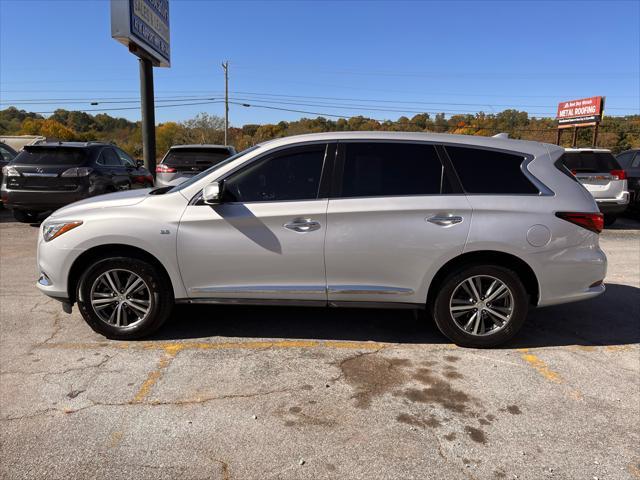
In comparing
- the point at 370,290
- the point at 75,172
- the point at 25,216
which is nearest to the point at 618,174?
the point at 370,290

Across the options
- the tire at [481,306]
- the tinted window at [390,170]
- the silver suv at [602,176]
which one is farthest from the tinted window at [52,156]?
the silver suv at [602,176]

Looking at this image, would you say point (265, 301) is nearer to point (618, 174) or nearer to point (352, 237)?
point (352, 237)

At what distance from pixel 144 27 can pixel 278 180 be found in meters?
11.3

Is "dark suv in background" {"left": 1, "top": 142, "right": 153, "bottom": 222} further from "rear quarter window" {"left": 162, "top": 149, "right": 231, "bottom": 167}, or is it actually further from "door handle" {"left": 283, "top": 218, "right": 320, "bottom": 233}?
"door handle" {"left": 283, "top": 218, "right": 320, "bottom": 233}

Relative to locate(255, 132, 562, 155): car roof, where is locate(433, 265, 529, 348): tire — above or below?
below

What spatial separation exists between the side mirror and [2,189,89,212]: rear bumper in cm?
591

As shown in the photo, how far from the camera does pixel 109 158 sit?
31.4ft

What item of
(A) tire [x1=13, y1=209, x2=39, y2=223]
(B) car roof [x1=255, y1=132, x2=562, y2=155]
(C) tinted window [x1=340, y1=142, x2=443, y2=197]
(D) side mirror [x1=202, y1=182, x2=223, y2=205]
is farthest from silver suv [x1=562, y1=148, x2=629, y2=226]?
(A) tire [x1=13, y1=209, x2=39, y2=223]

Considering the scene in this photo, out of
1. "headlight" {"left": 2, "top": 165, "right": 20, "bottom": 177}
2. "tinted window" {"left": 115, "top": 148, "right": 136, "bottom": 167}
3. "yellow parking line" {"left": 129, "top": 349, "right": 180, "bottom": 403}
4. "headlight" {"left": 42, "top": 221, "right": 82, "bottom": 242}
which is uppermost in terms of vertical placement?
"tinted window" {"left": 115, "top": 148, "right": 136, "bottom": 167}

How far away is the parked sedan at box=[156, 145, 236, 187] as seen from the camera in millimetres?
10070

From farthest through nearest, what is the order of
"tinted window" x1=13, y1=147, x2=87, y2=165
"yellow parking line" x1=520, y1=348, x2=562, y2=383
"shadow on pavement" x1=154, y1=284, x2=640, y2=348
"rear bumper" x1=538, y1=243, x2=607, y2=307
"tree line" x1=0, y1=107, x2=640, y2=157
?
"tree line" x1=0, y1=107, x2=640, y2=157, "tinted window" x1=13, y1=147, x2=87, y2=165, "shadow on pavement" x1=154, y1=284, x2=640, y2=348, "rear bumper" x1=538, y1=243, x2=607, y2=307, "yellow parking line" x1=520, y1=348, x2=562, y2=383

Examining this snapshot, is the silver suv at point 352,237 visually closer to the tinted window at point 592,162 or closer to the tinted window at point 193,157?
the tinted window at point 193,157

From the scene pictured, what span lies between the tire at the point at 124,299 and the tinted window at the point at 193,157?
6.60 metres

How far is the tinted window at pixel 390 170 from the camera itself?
12.8ft
